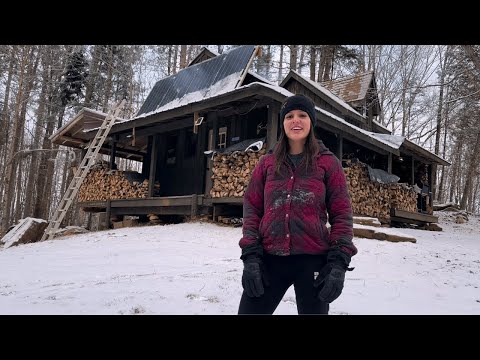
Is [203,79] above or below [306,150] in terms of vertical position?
above

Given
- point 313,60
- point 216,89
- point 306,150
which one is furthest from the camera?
point 313,60

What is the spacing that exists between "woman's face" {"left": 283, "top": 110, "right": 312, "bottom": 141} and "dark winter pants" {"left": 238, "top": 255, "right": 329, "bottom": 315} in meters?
0.66

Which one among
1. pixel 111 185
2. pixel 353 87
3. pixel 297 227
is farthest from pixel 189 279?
pixel 353 87

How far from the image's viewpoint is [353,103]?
15.5m

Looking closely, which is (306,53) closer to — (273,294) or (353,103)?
(353,103)

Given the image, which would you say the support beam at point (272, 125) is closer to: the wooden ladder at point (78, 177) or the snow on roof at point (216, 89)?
the snow on roof at point (216, 89)

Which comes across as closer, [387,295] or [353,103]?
[387,295]

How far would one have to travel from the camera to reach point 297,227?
78.2 inches

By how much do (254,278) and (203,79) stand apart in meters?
11.3

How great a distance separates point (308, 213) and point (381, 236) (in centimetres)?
659

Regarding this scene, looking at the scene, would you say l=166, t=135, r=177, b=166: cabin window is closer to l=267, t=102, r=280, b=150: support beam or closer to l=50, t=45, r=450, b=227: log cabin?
l=50, t=45, r=450, b=227: log cabin

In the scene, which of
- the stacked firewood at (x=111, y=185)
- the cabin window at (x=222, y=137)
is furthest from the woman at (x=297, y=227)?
the stacked firewood at (x=111, y=185)

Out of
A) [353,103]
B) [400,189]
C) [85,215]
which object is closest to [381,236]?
[400,189]

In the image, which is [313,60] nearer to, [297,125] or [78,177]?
[78,177]
